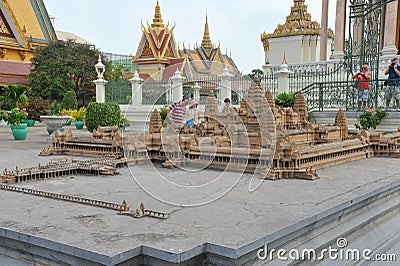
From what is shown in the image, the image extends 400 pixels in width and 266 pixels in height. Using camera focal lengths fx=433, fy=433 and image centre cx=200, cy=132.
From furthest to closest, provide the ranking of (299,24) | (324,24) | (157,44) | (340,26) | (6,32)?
(157,44) < (299,24) < (6,32) < (324,24) < (340,26)

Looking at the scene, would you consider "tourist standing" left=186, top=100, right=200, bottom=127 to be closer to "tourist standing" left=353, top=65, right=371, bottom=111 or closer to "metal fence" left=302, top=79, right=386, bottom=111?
"tourist standing" left=353, top=65, right=371, bottom=111

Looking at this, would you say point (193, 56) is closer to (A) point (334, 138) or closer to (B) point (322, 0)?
(B) point (322, 0)

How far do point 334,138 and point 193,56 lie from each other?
2904 cm

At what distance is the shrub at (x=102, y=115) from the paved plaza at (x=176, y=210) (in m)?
8.03

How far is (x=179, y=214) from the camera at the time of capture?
4109 millimetres

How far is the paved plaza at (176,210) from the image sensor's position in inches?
131

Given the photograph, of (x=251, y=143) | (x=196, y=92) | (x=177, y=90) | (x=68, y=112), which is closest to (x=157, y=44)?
(x=68, y=112)

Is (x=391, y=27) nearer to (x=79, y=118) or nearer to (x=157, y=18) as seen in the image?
(x=79, y=118)

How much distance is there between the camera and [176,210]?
4.27 m

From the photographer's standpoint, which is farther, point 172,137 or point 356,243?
point 172,137

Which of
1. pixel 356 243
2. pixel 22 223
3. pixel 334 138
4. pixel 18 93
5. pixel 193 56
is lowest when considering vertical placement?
pixel 356 243

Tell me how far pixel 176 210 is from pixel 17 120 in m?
10.3

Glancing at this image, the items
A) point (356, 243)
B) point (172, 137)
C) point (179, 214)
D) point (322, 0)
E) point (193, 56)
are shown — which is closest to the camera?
point (179, 214)

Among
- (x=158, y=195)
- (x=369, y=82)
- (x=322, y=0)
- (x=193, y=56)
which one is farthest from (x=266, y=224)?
(x=193, y=56)
